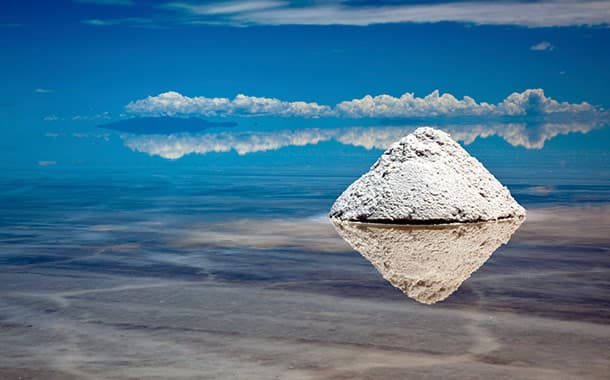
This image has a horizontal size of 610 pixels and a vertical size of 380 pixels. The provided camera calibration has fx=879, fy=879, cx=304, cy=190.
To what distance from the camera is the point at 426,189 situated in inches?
916

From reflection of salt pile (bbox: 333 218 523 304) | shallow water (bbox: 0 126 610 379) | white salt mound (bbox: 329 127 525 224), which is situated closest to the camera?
shallow water (bbox: 0 126 610 379)

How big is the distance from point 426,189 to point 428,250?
16.8ft

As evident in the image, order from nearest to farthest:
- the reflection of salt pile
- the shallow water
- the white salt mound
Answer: the shallow water < the reflection of salt pile < the white salt mound

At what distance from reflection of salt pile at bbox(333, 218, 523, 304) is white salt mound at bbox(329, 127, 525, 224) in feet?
1.47

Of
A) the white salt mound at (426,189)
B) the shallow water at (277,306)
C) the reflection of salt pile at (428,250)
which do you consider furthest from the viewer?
the white salt mound at (426,189)

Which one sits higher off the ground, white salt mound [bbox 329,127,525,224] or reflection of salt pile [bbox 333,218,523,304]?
white salt mound [bbox 329,127,525,224]

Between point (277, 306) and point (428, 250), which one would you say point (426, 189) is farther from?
point (277, 306)

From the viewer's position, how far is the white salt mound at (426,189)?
75.7ft

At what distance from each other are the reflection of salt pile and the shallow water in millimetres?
234

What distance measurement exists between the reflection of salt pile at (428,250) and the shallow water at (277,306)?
0.77 feet

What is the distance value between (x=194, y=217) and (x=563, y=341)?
1728 centimetres

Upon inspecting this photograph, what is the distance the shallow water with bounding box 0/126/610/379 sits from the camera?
9883 mm

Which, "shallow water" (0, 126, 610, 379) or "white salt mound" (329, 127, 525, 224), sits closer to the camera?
"shallow water" (0, 126, 610, 379)

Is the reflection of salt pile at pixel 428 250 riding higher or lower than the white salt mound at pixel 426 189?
lower
